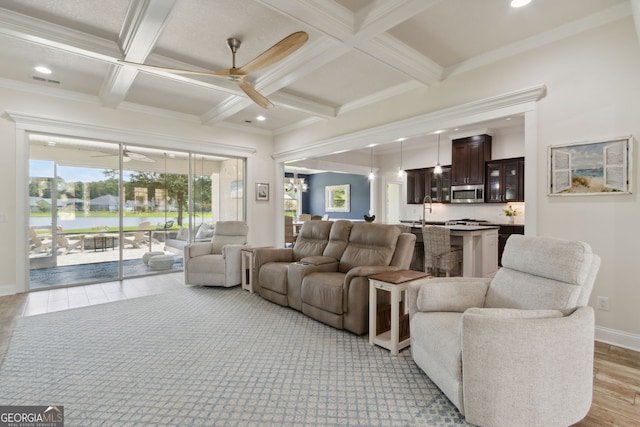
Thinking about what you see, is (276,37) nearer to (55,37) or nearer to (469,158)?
(55,37)

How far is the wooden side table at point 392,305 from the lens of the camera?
250 centimetres

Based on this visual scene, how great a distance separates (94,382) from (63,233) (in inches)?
146

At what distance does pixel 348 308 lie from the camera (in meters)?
2.89

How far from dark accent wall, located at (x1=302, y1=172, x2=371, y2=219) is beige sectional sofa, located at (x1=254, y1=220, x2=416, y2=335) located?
6.56 metres

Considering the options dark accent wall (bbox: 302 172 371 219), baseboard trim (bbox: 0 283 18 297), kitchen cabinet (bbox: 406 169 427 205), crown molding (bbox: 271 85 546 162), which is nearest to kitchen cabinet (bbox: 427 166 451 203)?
kitchen cabinet (bbox: 406 169 427 205)

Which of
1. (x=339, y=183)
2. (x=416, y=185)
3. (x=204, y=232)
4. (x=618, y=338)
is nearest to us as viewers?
(x=618, y=338)

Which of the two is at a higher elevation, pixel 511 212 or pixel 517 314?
pixel 511 212

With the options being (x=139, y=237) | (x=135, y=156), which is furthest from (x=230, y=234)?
(x=135, y=156)

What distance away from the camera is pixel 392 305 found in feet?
8.18

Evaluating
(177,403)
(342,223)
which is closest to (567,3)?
(342,223)

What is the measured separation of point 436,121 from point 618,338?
286 centimetres

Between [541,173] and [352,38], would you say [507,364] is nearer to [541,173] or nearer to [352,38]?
[541,173]

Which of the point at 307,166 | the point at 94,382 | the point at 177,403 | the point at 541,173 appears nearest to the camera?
the point at 177,403

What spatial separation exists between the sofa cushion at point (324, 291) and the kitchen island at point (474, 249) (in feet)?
6.69
